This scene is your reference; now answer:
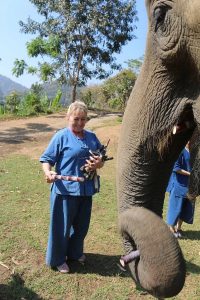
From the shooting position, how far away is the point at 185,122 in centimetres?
180

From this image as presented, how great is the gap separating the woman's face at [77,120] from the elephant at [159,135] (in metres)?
2.10

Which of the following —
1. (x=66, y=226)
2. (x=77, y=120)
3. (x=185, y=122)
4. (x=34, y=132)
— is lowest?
(x=34, y=132)

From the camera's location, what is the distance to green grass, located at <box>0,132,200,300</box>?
3.99 metres

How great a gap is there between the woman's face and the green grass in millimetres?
1437

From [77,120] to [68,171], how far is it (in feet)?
1.60

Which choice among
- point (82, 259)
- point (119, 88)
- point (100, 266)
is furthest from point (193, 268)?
point (119, 88)

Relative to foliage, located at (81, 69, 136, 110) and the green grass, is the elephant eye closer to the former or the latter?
the green grass

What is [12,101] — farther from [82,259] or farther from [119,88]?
[82,259]

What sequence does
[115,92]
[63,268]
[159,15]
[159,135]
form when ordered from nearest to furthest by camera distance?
[159,15] < [159,135] < [63,268] < [115,92]

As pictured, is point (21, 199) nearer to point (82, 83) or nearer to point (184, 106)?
point (184, 106)

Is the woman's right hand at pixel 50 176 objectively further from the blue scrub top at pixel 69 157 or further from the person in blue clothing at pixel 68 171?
the blue scrub top at pixel 69 157

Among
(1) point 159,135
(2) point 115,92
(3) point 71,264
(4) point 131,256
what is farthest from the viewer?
(2) point 115,92

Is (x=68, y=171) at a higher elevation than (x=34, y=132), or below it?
higher

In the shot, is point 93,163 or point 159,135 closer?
point 159,135
